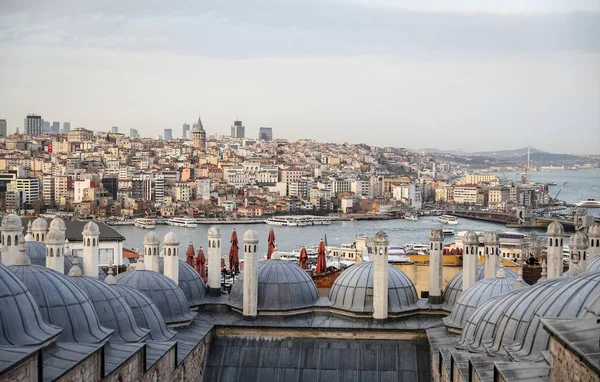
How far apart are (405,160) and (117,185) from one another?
47.8 meters

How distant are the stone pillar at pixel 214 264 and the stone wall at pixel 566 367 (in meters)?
4.53

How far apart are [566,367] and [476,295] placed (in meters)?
3.19

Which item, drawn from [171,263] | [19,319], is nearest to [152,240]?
[171,263]

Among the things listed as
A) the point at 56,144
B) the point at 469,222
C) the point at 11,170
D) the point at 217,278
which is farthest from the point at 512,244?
the point at 56,144

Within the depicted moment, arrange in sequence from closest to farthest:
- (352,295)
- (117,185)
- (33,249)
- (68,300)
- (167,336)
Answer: (68,300), (167,336), (352,295), (33,249), (117,185)

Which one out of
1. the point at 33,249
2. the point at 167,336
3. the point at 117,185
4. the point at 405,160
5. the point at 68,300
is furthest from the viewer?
the point at 405,160

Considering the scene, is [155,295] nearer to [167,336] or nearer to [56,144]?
[167,336]

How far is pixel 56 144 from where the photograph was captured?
74375mm

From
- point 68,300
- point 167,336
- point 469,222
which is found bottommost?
point 469,222

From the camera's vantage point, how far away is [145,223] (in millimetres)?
43875

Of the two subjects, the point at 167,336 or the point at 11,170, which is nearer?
the point at 167,336

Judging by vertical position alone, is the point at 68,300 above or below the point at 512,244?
above

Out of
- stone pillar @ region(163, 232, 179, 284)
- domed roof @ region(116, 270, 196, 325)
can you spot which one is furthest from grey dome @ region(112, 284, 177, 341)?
stone pillar @ region(163, 232, 179, 284)

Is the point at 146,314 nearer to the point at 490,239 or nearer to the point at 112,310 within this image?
the point at 112,310
